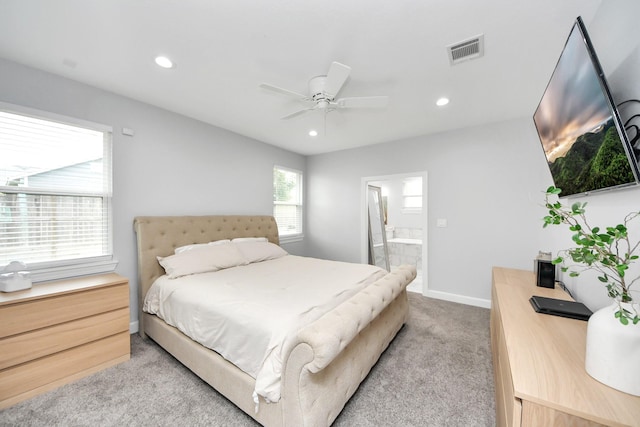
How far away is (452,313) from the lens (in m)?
3.27

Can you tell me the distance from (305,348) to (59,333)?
2013 millimetres

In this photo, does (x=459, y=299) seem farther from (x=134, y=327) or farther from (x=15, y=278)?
(x=15, y=278)

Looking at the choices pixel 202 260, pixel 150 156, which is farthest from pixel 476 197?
pixel 150 156

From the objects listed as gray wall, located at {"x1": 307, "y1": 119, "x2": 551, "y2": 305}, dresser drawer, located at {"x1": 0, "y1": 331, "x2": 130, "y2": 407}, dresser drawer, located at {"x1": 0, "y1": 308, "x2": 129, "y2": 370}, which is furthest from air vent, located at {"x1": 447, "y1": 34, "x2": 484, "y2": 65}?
dresser drawer, located at {"x1": 0, "y1": 331, "x2": 130, "y2": 407}

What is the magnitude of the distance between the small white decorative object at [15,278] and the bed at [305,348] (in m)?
0.79

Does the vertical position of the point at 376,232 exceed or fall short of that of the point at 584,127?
it falls short

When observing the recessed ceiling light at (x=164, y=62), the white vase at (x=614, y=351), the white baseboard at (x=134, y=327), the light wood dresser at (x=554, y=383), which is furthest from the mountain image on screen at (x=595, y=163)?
the white baseboard at (x=134, y=327)

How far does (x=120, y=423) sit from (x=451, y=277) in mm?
3834

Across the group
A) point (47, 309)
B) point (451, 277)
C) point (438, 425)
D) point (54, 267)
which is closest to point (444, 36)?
point (438, 425)

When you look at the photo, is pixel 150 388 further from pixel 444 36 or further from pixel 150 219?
pixel 444 36

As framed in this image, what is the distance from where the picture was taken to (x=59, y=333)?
1.92 metres

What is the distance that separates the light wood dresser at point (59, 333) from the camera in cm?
174

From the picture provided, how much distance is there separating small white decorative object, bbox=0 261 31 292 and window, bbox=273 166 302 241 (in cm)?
300

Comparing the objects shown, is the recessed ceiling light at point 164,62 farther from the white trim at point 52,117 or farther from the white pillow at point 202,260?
the white pillow at point 202,260
